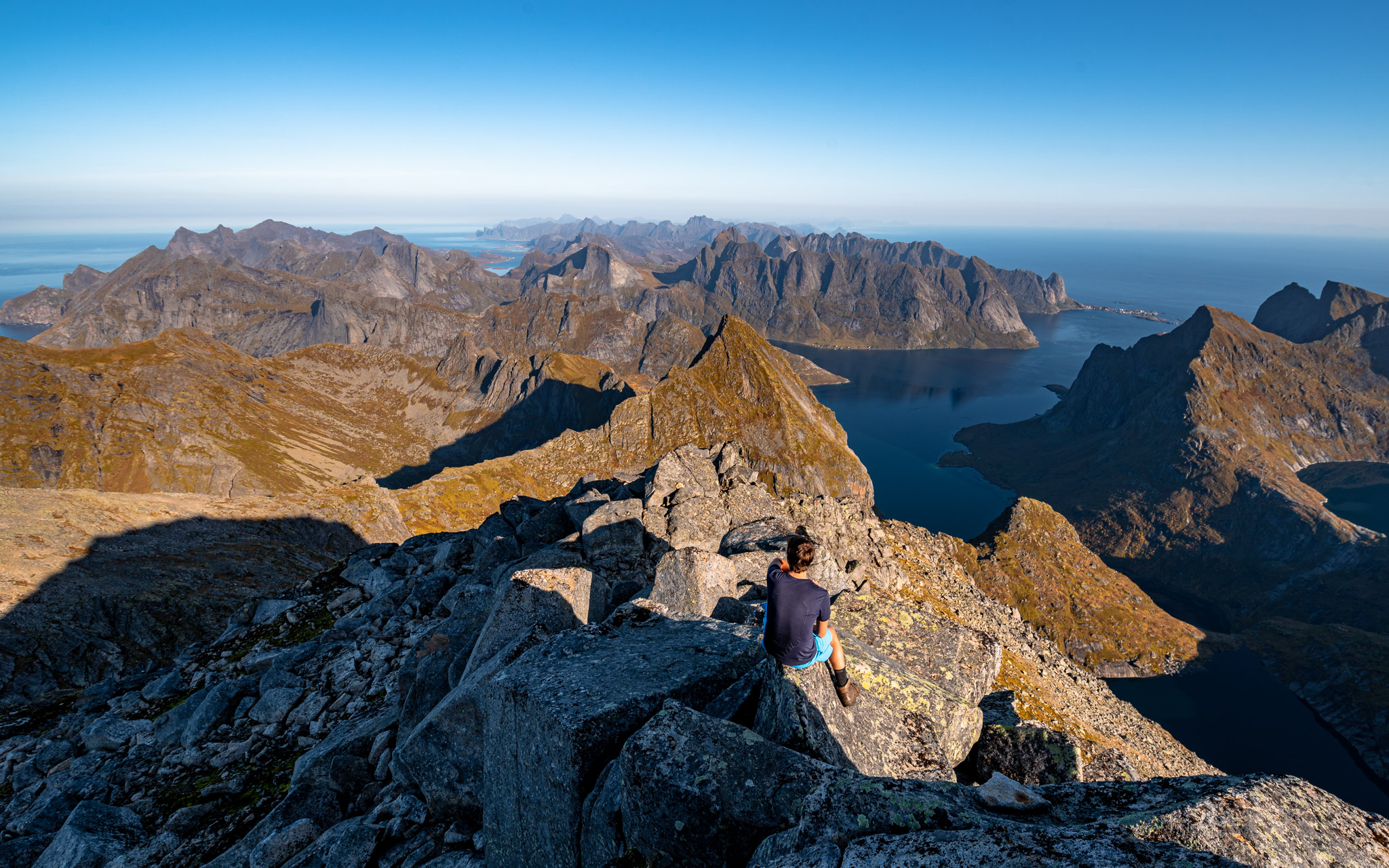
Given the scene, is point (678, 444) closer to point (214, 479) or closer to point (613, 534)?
point (613, 534)

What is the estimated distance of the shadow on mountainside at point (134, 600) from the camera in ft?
133

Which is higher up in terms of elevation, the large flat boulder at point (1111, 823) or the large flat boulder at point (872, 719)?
the large flat boulder at point (1111, 823)

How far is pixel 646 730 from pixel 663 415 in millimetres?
162000

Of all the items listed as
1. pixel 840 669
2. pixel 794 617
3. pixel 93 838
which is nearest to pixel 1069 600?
pixel 840 669

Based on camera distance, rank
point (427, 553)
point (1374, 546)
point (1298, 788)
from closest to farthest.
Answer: point (1298, 788)
point (427, 553)
point (1374, 546)

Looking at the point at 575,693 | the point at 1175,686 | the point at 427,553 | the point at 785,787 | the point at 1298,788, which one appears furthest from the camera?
the point at 1175,686

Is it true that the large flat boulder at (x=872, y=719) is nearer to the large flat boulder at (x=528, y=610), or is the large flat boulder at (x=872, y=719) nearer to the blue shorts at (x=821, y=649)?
the blue shorts at (x=821, y=649)

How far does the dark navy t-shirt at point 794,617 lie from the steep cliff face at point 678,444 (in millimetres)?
95509

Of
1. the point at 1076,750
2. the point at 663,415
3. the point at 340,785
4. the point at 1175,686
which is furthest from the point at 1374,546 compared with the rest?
the point at 340,785

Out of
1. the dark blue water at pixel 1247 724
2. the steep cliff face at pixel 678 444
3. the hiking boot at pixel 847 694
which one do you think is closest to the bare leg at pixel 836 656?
the hiking boot at pixel 847 694

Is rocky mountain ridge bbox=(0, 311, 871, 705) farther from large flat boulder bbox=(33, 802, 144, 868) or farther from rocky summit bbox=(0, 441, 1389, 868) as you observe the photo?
large flat boulder bbox=(33, 802, 144, 868)

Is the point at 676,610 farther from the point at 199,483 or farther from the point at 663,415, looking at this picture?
the point at 199,483

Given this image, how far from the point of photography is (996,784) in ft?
24.5

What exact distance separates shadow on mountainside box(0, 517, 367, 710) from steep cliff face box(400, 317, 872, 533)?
118 feet
